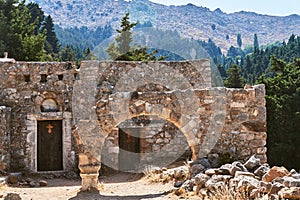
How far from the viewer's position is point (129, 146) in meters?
15.6

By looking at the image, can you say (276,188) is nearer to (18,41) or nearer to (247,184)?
(247,184)

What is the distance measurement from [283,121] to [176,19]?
441 ft

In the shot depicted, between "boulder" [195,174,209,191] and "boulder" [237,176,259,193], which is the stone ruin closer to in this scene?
"boulder" [195,174,209,191]

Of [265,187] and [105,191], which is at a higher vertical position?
[265,187]

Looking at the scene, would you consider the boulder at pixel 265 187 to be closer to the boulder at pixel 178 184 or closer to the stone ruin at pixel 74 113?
the boulder at pixel 178 184

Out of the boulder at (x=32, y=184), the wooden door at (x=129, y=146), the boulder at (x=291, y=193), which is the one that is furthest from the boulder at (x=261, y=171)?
the wooden door at (x=129, y=146)

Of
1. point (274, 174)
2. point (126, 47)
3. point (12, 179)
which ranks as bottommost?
point (12, 179)

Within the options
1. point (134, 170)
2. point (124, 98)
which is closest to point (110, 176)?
point (134, 170)

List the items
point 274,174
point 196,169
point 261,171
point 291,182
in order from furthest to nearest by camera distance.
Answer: point 196,169, point 261,171, point 274,174, point 291,182

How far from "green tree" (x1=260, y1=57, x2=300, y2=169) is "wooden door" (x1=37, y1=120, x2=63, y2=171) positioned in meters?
9.76

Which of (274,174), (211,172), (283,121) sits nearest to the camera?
(274,174)

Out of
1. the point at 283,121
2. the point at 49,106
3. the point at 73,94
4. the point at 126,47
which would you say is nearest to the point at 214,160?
the point at 73,94

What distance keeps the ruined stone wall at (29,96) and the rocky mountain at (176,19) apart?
394 feet

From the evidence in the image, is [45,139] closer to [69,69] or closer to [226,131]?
[69,69]
